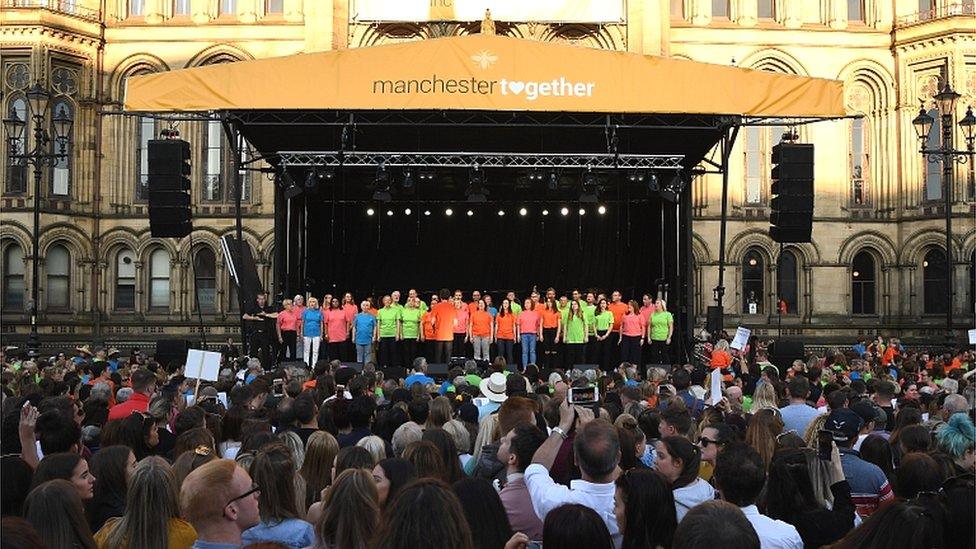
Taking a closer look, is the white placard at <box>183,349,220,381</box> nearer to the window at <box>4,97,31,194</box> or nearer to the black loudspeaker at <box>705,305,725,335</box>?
the black loudspeaker at <box>705,305,725,335</box>

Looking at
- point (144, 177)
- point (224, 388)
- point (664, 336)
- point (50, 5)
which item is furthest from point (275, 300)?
point (50, 5)

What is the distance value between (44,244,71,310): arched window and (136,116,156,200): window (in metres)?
3.20

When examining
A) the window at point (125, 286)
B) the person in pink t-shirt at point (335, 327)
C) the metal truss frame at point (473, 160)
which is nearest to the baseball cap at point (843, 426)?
the metal truss frame at point (473, 160)

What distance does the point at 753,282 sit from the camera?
113 ft

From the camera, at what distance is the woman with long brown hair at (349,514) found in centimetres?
409

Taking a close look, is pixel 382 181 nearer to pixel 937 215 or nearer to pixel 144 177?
pixel 144 177

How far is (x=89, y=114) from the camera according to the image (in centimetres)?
3362

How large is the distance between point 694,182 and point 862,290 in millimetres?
7095

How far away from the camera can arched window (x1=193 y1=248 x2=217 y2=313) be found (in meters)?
34.1

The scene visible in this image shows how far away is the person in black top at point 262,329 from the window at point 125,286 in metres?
13.5

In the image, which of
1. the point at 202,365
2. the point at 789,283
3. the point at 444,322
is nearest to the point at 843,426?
the point at 202,365

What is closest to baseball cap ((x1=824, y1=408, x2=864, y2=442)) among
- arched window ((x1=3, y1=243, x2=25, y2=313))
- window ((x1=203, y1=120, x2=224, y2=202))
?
Answer: window ((x1=203, y1=120, x2=224, y2=202))

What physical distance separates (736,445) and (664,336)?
685 inches

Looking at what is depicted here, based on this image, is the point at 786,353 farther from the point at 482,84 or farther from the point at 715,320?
the point at 482,84
